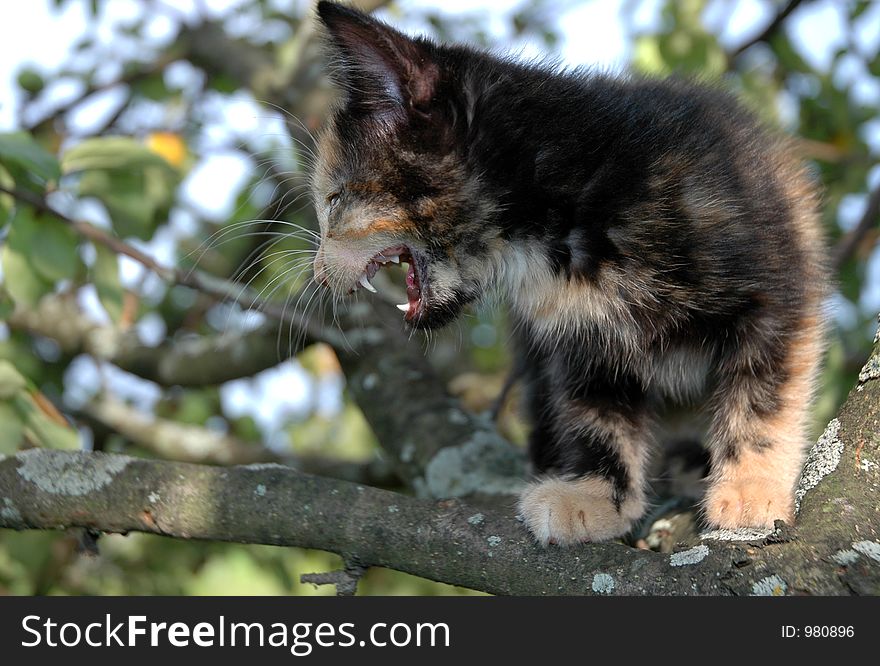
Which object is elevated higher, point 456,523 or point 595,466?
point 456,523

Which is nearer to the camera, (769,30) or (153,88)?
(153,88)

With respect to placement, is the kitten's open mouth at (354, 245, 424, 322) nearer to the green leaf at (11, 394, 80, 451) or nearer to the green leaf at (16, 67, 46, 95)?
the green leaf at (11, 394, 80, 451)

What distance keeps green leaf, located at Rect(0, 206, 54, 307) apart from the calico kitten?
0.72 meters

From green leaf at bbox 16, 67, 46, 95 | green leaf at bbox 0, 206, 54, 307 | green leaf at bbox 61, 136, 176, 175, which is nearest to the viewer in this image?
green leaf at bbox 0, 206, 54, 307

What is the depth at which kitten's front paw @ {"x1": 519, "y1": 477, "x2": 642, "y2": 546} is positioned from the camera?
5.46ft

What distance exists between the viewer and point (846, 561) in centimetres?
135

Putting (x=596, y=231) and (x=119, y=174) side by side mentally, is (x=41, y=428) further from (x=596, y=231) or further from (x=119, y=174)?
(x=596, y=231)

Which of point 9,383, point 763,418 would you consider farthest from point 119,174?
point 763,418

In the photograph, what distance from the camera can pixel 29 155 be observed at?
1.96 meters

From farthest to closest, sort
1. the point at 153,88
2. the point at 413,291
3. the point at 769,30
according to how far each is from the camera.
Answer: the point at 769,30 → the point at 153,88 → the point at 413,291

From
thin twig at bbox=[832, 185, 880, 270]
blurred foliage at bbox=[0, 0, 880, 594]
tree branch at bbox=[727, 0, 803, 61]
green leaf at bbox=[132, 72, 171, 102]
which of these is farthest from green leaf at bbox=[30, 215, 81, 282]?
tree branch at bbox=[727, 0, 803, 61]

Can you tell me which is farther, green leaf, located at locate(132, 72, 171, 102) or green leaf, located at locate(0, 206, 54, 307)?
green leaf, located at locate(132, 72, 171, 102)

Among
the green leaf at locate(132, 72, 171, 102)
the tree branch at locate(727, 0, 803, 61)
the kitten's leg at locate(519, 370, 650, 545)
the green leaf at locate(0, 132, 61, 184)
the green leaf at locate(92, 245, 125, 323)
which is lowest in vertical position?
the green leaf at locate(132, 72, 171, 102)

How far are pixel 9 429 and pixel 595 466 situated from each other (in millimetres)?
1299
